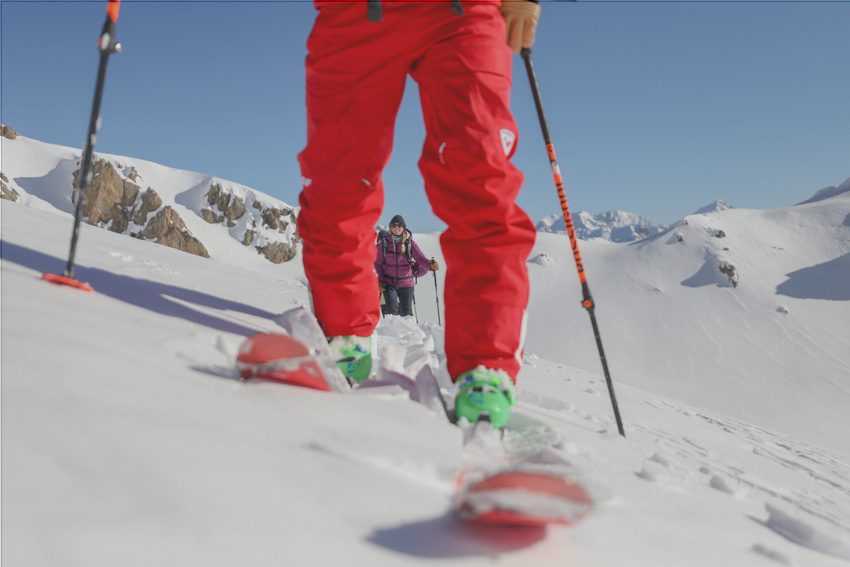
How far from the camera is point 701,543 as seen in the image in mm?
894

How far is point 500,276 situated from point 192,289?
158 centimetres

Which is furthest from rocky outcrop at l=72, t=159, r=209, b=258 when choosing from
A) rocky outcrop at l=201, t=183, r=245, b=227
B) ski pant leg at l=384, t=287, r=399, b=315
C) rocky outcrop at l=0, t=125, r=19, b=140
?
ski pant leg at l=384, t=287, r=399, b=315

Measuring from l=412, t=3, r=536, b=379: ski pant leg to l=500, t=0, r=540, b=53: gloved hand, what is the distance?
16cm

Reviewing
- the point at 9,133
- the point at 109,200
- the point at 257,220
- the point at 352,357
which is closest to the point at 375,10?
the point at 352,357

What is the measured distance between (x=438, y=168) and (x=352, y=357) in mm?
707

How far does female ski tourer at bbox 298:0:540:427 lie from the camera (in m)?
1.51

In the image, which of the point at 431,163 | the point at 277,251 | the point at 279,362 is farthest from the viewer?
the point at 277,251

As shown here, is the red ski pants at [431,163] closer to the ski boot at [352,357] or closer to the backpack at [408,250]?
the ski boot at [352,357]

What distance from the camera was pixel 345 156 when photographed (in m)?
1.83

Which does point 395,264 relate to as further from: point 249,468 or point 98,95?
point 249,468

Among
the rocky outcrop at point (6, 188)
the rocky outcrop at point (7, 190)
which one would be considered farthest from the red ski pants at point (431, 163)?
the rocky outcrop at point (7, 190)

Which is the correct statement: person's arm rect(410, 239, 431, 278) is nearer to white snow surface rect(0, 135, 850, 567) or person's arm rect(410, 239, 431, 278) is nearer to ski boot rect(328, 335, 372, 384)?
white snow surface rect(0, 135, 850, 567)

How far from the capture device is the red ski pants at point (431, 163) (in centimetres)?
153

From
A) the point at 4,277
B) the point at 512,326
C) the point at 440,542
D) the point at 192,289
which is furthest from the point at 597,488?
the point at 192,289
